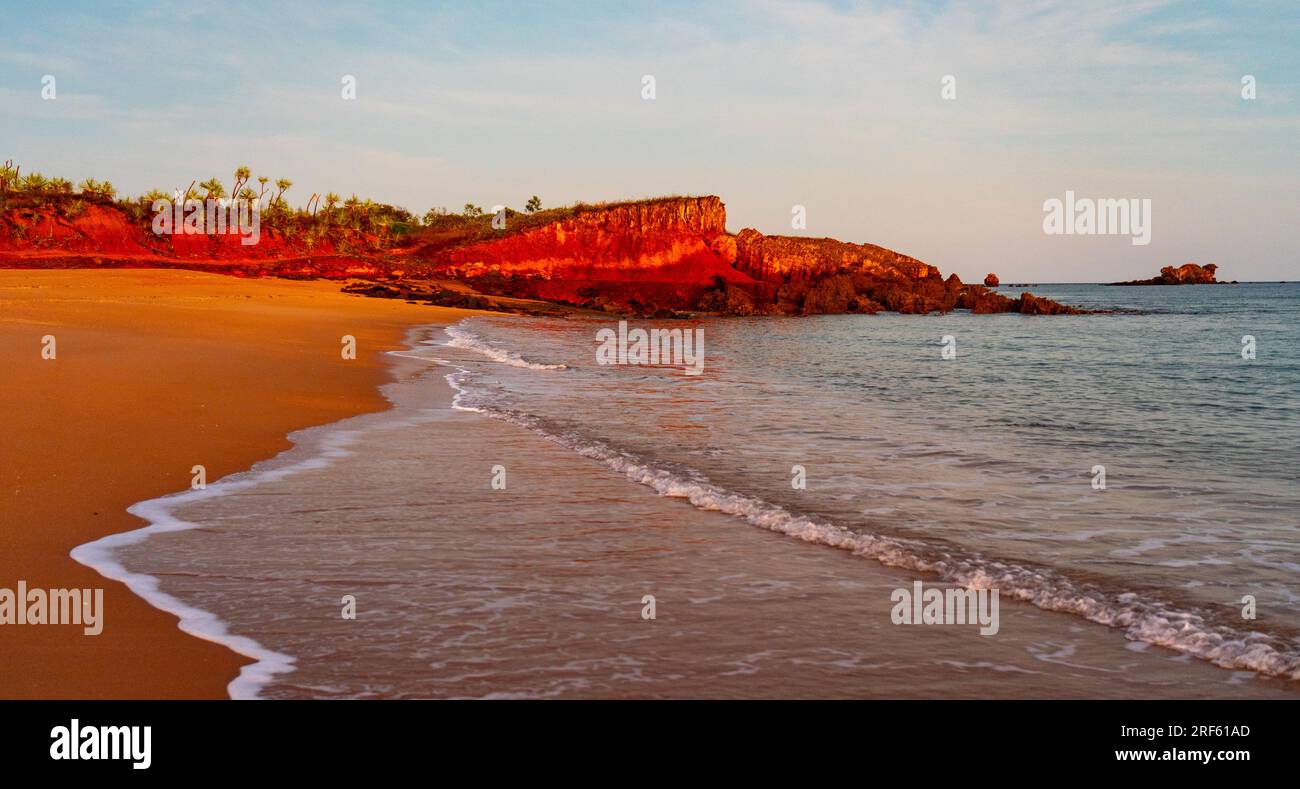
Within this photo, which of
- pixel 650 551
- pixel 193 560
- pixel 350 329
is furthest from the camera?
pixel 350 329

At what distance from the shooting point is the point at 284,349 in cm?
2027

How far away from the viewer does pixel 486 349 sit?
26.9 metres

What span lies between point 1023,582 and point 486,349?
22117 millimetres

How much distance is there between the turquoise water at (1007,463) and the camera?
6.12m

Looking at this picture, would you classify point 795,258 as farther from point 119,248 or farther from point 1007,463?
point 1007,463

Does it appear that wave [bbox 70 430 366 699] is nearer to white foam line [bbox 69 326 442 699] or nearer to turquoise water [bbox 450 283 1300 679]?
white foam line [bbox 69 326 442 699]

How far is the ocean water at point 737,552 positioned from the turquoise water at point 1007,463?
0.16ft

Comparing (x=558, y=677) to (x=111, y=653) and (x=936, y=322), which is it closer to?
(x=111, y=653)

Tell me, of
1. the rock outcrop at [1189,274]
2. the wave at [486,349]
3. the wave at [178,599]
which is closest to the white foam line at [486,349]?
the wave at [486,349]

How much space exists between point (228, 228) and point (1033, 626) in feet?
235

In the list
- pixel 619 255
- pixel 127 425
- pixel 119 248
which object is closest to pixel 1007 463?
pixel 127 425

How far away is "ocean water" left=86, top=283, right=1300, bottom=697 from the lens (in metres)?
4.72
